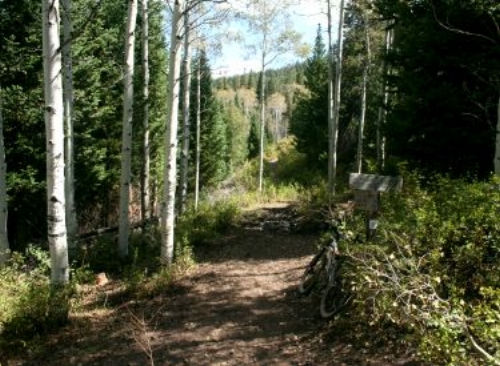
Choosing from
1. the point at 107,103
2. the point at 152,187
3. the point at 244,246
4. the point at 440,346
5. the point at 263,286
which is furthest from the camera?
the point at 152,187

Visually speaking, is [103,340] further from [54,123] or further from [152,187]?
[152,187]

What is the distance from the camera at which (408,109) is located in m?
9.91

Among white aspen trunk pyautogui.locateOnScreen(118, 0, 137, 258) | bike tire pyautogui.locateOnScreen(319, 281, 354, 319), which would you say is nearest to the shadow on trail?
white aspen trunk pyautogui.locateOnScreen(118, 0, 137, 258)

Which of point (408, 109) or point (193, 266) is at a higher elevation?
point (408, 109)

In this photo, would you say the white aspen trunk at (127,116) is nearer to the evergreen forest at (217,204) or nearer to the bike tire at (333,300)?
the evergreen forest at (217,204)

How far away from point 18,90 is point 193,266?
22.7 ft

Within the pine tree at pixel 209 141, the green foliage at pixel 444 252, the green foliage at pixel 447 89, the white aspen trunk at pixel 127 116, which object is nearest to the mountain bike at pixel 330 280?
the green foliage at pixel 444 252

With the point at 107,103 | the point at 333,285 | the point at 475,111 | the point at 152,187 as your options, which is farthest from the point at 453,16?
the point at 152,187

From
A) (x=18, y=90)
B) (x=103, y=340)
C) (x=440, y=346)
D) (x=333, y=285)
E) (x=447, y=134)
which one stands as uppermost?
(x=18, y=90)

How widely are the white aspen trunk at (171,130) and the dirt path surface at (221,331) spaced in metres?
1.00

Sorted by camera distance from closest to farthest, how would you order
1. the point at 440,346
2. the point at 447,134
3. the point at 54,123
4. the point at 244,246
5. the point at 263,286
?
the point at 440,346 < the point at 54,123 < the point at 263,286 < the point at 447,134 < the point at 244,246

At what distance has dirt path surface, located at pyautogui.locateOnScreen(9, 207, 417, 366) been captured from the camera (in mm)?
5863

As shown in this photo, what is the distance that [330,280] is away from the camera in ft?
23.4

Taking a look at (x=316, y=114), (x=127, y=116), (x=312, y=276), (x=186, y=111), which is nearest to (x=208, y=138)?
(x=316, y=114)
